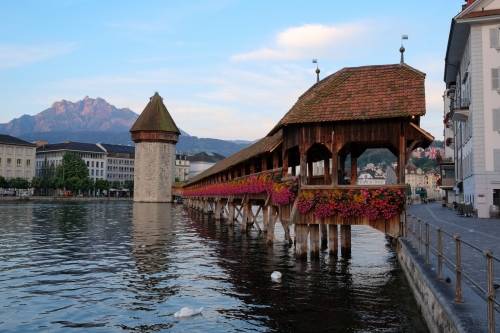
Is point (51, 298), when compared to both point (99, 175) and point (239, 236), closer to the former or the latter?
point (239, 236)

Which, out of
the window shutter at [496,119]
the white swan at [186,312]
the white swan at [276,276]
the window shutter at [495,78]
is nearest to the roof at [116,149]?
the window shutter at [495,78]

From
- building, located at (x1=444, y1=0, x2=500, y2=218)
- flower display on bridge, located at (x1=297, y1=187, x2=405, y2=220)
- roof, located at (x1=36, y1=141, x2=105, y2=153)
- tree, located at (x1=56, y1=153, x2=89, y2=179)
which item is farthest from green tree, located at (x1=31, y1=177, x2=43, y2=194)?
flower display on bridge, located at (x1=297, y1=187, x2=405, y2=220)

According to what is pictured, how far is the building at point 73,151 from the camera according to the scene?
509 feet

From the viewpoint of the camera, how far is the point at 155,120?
104m

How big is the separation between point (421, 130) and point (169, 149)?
303 ft

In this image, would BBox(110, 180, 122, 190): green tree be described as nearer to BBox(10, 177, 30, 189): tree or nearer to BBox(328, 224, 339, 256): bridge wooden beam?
BBox(10, 177, 30, 189): tree

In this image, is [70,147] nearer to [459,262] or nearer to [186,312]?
[186,312]

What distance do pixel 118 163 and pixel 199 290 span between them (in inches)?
6533

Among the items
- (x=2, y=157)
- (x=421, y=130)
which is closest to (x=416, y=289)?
(x=421, y=130)

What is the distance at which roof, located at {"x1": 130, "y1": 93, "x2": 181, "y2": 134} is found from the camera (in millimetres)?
103188

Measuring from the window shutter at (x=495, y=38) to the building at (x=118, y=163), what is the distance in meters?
147

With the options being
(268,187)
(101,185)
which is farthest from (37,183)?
(268,187)

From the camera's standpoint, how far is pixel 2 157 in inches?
5187

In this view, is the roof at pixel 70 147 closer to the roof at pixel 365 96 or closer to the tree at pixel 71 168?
the tree at pixel 71 168
